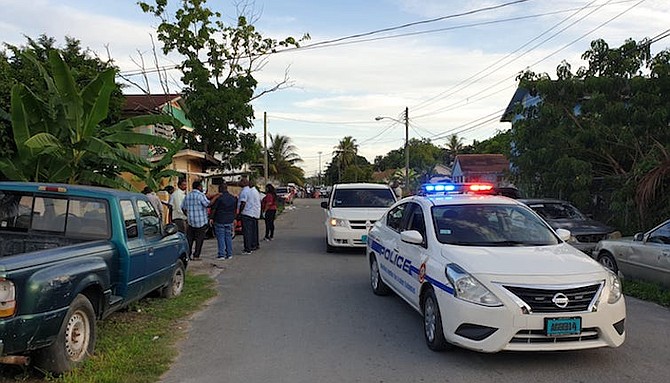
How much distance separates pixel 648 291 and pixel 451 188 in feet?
11.2

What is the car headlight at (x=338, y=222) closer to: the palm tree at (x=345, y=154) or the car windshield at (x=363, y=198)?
the car windshield at (x=363, y=198)

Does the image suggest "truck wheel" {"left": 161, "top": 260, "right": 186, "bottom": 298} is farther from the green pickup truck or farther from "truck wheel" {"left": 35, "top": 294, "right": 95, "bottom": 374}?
"truck wheel" {"left": 35, "top": 294, "right": 95, "bottom": 374}

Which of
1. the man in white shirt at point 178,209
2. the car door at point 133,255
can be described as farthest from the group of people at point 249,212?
the car door at point 133,255

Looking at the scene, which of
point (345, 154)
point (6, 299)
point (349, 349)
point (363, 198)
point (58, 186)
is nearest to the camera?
point (6, 299)

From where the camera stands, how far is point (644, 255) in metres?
9.44

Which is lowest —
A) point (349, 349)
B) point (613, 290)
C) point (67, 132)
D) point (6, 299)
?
point (349, 349)

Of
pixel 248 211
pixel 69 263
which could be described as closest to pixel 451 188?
pixel 69 263

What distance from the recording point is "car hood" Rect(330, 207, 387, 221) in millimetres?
13914

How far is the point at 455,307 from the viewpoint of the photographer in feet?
18.1

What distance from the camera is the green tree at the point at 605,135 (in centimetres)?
1425

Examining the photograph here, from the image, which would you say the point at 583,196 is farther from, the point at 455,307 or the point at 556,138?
the point at 455,307

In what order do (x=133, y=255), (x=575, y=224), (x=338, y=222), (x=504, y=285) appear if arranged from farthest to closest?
1. (x=338, y=222)
2. (x=575, y=224)
3. (x=133, y=255)
4. (x=504, y=285)

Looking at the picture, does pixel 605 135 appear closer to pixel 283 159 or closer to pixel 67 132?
pixel 67 132

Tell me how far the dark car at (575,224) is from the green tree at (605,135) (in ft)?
4.65
